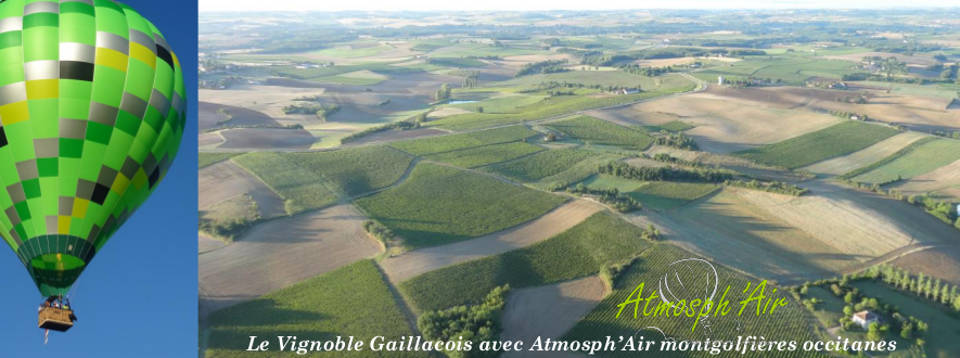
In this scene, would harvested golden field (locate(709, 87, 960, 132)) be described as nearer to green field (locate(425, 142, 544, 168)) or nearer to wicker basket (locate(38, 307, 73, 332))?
green field (locate(425, 142, 544, 168))

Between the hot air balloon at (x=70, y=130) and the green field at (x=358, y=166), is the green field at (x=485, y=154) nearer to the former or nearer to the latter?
the green field at (x=358, y=166)

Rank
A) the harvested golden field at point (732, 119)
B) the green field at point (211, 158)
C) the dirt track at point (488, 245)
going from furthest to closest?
the harvested golden field at point (732, 119), the green field at point (211, 158), the dirt track at point (488, 245)

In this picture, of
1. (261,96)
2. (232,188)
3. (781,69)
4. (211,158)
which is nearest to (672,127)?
(232,188)

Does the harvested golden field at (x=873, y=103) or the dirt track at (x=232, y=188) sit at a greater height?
the harvested golden field at (x=873, y=103)

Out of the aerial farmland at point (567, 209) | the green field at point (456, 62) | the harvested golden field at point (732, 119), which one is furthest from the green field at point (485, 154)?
the green field at point (456, 62)

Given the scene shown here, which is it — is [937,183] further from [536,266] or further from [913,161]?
[536,266]

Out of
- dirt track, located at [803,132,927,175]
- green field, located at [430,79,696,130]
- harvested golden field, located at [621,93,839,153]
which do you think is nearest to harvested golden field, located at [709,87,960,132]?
harvested golden field, located at [621,93,839,153]

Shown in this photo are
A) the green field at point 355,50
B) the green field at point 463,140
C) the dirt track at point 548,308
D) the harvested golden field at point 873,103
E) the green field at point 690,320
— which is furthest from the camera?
the green field at point 355,50

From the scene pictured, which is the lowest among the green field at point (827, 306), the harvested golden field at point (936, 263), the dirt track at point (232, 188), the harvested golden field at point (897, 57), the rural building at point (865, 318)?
the dirt track at point (232, 188)
